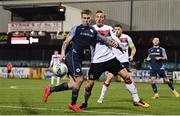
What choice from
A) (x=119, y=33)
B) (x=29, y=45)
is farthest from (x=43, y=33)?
(x=119, y=33)

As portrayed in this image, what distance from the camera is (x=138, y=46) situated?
52000 mm

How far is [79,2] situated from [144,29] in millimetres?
8265

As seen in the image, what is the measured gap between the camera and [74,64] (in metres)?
12.7

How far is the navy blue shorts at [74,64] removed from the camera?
1262 cm

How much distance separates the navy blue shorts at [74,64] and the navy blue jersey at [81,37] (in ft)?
0.39

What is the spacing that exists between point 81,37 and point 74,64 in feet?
2.15

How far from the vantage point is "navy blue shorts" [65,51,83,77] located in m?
12.6

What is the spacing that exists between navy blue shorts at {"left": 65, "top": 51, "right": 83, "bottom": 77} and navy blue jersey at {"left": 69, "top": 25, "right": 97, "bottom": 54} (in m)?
0.12

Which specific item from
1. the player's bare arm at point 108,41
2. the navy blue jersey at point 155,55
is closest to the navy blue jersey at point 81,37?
the player's bare arm at point 108,41

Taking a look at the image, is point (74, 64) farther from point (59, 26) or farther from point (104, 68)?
point (59, 26)

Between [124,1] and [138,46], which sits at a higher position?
[124,1]

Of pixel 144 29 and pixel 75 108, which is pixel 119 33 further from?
pixel 144 29

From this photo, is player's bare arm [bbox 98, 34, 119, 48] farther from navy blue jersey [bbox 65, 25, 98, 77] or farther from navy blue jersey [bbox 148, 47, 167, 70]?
navy blue jersey [bbox 148, 47, 167, 70]

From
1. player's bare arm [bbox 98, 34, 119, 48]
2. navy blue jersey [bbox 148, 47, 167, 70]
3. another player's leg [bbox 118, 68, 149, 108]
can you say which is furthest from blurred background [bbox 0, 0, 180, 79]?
player's bare arm [bbox 98, 34, 119, 48]
